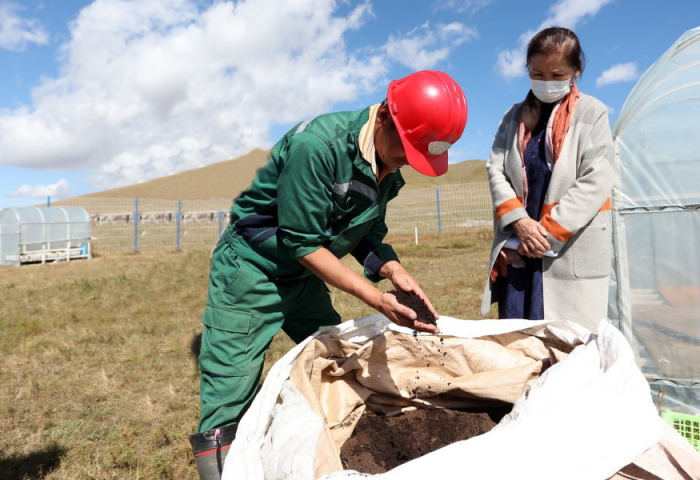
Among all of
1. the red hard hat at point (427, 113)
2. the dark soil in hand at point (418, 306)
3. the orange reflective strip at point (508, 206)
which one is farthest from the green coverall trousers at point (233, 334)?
the orange reflective strip at point (508, 206)

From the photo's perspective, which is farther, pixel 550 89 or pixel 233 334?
pixel 550 89

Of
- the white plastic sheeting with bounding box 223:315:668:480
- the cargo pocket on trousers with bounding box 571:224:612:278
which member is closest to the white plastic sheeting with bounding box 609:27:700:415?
the cargo pocket on trousers with bounding box 571:224:612:278

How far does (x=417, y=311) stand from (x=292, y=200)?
0.55 metres

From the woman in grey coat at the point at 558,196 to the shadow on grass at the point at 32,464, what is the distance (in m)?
2.40

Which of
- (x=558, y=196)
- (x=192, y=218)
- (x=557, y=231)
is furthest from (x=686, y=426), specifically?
(x=192, y=218)

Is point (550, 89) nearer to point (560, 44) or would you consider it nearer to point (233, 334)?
point (560, 44)

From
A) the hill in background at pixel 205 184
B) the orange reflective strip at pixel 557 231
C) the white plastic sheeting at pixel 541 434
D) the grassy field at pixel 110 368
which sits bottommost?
the grassy field at pixel 110 368

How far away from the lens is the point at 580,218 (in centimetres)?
203

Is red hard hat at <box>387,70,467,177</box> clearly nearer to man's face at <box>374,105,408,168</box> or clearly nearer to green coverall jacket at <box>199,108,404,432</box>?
man's face at <box>374,105,408,168</box>

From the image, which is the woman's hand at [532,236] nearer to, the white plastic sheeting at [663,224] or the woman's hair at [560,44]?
the woman's hair at [560,44]

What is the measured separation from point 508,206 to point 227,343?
1327 millimetres

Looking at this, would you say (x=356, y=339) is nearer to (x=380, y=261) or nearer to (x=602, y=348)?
(x=380, y=261)

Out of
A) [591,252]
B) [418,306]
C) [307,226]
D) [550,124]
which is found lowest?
[418,306]

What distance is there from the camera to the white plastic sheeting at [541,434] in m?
0.97
